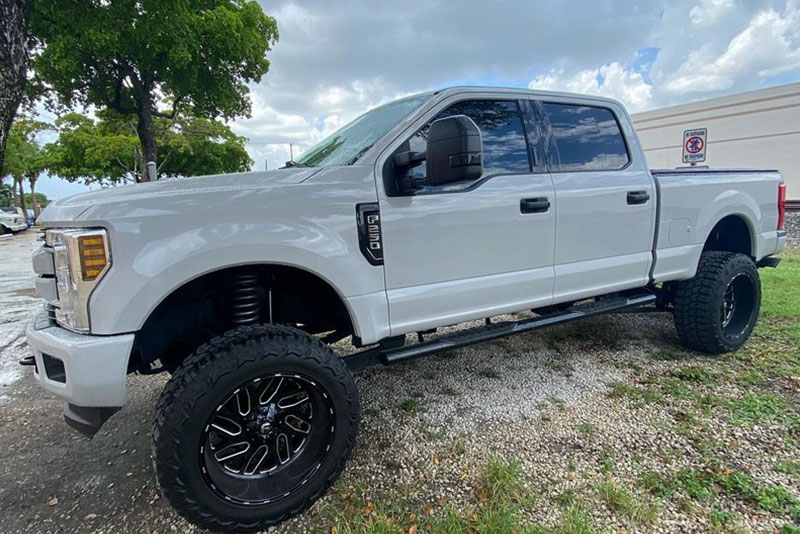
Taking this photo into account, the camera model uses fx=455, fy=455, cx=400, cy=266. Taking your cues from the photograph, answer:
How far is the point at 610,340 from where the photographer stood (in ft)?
14.7

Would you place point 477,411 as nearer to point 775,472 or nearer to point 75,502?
point 775,472

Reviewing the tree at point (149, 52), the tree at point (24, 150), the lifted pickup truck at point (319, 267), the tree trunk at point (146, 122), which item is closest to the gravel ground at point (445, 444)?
the lifted pickup truck at point (319, 267)

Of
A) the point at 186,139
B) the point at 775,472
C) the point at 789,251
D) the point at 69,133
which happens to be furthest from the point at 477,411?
the point at 69,133

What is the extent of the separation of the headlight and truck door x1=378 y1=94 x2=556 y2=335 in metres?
1.25

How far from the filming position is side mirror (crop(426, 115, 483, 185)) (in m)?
2.05

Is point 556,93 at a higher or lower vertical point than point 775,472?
higher

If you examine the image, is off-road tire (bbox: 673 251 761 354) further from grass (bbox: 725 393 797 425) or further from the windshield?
the windshield

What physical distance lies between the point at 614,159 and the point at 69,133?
2938 centimetres

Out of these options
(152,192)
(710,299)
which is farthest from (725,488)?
(152,192)

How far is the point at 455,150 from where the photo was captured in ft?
6.77

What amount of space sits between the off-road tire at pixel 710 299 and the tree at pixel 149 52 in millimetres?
9313

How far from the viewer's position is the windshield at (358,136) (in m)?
2.65

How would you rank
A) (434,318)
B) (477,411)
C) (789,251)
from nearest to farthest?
1. (434,318)
2. (477,411)
3. (789,251)

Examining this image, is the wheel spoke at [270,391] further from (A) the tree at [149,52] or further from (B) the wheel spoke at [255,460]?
(A) the tree at [149,52]
